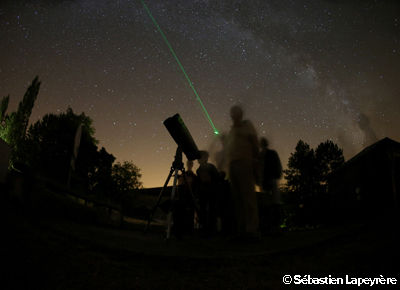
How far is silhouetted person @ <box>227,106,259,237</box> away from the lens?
2959mm

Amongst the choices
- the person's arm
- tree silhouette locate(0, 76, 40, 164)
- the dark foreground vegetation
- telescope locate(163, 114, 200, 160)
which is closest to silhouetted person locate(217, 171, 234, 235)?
telescope locate(163, 114, 200, 160)

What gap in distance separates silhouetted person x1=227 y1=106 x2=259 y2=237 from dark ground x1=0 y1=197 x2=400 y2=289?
0.88 meters

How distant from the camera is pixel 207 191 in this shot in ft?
13.1

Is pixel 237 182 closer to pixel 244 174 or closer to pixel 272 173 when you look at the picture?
pixel 244 174

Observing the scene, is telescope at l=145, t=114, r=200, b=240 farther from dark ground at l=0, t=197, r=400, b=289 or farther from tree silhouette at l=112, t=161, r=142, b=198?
tree silhouette at l=112, t=161, r=142, b=198

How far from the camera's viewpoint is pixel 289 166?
39.3m

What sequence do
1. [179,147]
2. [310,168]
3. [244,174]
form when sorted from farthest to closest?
1. [310,168]
2. [179,147]
3. [244,174]

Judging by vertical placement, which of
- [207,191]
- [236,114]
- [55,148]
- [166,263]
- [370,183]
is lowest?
[166,263]

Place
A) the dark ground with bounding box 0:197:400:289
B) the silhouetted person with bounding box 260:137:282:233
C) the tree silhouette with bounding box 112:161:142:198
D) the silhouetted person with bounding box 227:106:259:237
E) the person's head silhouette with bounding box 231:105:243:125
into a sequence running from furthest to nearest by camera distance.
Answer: the tree silhouette with bounding box 112:161:142:198
the silhouetted person with bounding box 260:137:282:233
the person's head silhouette with bounding box 231:105:243:125
the silhouetted person with bounding box 227:106:259:237
the dark ground with bounding box 0:197:400:289

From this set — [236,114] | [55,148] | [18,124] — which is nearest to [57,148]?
[55,148]

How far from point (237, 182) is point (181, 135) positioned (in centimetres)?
104

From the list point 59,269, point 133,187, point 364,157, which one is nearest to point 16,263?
point 59,269

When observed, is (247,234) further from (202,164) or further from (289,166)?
(289,166)

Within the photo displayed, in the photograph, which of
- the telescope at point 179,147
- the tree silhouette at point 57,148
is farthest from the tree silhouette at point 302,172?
the telescope at point 179,147
